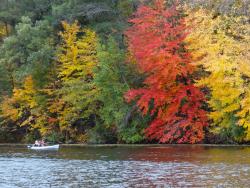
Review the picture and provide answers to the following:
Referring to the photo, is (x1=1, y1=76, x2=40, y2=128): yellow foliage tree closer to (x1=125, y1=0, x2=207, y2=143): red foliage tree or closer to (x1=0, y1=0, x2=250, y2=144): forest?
(x1=0, y1=0, x2=250, y2=144): forest

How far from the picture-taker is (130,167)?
35.2 metres

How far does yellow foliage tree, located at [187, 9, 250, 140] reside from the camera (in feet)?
139

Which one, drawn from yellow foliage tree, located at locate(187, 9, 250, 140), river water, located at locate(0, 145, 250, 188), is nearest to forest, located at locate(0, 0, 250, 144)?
yellow foliage tree, located at locate(187, 9, 250, 140)

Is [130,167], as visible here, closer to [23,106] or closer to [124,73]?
[124,73]

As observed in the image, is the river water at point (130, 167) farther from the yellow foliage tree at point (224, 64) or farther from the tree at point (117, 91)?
the tree at point (117, 91)

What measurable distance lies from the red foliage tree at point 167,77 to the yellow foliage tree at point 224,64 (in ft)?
5.49

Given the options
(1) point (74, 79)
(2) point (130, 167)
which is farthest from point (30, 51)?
(2) point (130, 167)

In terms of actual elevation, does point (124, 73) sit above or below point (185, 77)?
above

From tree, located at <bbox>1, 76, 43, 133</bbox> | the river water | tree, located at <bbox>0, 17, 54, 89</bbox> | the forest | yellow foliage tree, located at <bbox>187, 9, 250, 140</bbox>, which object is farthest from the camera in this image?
tree, located at <bbox>1, 76, 43, 133</bbox>

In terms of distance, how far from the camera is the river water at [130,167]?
96.0 ft

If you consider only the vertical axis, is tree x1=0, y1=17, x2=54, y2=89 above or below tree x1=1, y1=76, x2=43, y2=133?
above

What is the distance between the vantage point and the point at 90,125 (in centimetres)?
5703

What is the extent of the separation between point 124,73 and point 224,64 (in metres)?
11.8

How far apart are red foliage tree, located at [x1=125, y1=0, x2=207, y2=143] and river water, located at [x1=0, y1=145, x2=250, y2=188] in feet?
8.37
